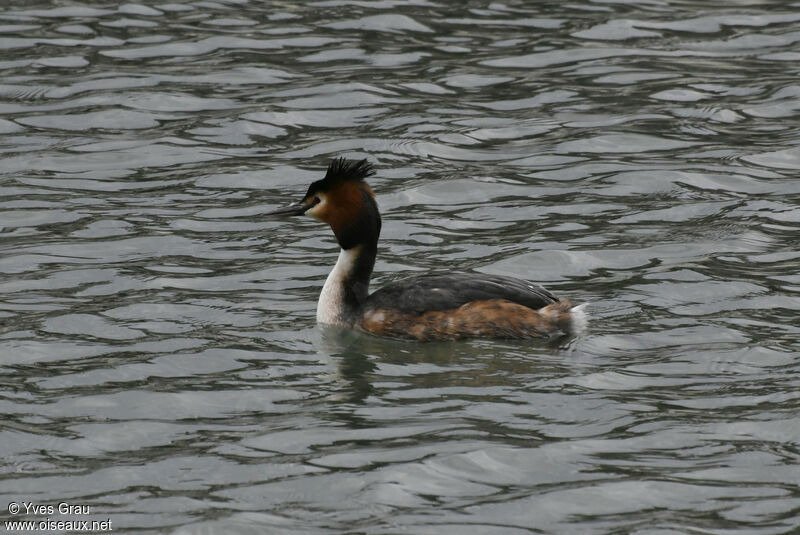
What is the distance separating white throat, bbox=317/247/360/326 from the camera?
9266mm

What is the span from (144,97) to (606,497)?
8.70m

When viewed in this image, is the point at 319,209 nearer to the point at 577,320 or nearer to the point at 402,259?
the point at 402,259

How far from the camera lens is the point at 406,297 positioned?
29.7 feet

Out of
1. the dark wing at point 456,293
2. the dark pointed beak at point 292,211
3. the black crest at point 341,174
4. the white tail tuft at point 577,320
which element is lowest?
the white tail tuft at point 577,320

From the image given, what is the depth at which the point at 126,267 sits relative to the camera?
33.8ft

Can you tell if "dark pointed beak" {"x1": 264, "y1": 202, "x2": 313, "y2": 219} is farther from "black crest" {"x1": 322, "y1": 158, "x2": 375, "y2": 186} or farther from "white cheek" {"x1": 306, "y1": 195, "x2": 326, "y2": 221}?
"black crest" {"x1": 322, "y1": 158, "x2": 375, "y2": 186}

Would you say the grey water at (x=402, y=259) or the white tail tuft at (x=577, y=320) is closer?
the grey water at (x=402, y=259)

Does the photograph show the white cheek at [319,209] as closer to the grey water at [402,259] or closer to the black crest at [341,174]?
the black crest at [341,174]

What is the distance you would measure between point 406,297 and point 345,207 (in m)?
0.80

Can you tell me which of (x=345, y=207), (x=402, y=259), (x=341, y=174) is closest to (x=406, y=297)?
(x=345, y=207)

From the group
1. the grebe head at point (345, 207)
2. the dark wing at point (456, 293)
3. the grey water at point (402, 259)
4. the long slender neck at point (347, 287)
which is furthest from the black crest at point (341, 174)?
the grey water at point (402, 259)

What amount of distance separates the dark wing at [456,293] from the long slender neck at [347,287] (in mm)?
183

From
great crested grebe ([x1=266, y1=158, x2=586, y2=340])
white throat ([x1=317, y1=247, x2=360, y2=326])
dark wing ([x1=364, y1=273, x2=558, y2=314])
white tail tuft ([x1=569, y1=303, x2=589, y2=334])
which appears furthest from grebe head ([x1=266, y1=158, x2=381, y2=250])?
white tail tuft ([x1=569, y1=303, x2=589, y2=334])

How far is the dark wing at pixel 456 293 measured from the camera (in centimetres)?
892
